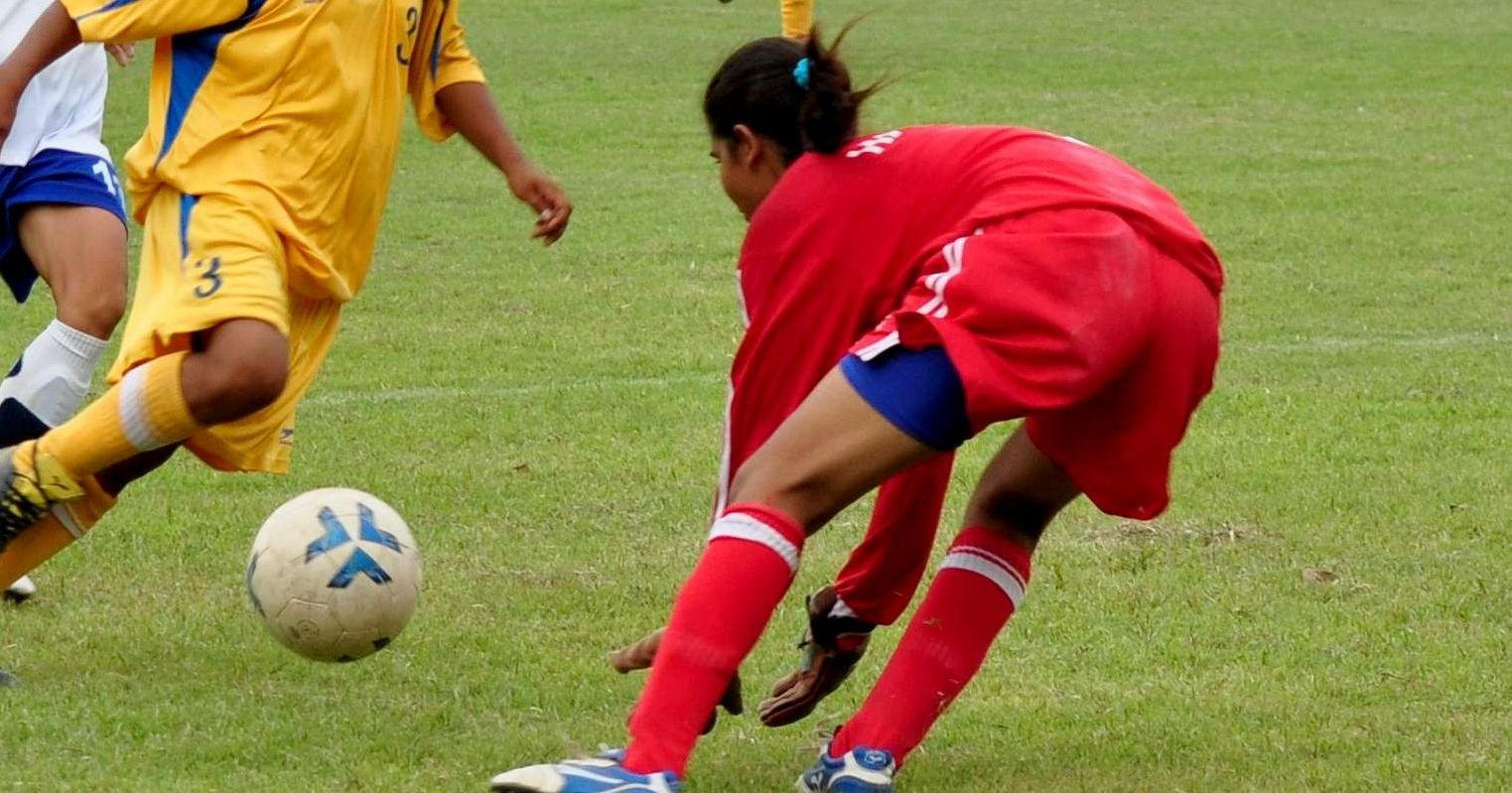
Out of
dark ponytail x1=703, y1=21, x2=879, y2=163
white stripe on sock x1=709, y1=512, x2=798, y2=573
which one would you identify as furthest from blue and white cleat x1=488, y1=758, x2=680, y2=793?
dark ponytail x1=703, y1=21, x2=879, y2=163

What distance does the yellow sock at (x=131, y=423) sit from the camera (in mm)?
4750

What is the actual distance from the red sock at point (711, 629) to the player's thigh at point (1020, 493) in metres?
0.71

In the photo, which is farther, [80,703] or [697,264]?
[697,264]

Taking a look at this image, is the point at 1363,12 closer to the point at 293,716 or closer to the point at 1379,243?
the point at 1379,243

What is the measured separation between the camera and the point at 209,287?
15.5 ft

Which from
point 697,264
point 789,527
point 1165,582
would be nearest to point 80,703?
point 789,527

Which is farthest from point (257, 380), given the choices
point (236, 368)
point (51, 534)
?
point (51, 534)

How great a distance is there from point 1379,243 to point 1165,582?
652cm

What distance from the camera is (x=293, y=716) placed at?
468cm

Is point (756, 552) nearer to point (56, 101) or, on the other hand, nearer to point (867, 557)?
point (867, 557)

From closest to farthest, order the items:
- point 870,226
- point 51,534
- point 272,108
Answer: point 870,226 → point 272,108 → point 51,534

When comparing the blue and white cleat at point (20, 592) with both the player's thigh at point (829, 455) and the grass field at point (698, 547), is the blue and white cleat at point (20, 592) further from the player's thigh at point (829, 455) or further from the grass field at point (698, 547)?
the player's thigh at point (829, 455)

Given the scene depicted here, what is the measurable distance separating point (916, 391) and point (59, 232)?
2864mm

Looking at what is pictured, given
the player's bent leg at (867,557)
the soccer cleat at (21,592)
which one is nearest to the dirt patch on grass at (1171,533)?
the player's bent leg at (867,557)
